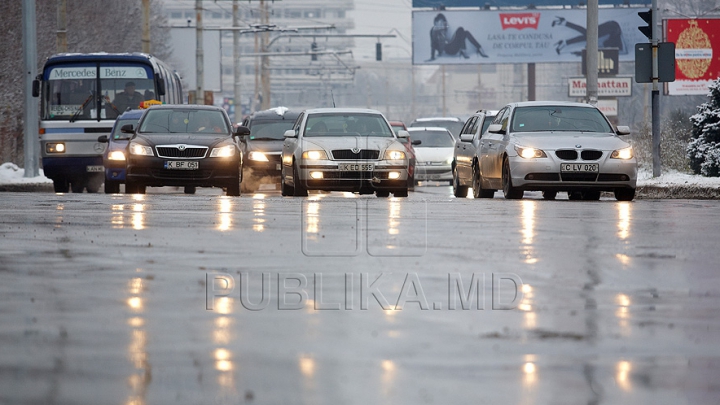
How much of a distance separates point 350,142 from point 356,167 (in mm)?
427

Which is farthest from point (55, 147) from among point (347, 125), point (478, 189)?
point (478, 189)

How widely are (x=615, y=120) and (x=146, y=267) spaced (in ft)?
169

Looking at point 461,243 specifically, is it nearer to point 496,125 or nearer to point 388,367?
point 388,367

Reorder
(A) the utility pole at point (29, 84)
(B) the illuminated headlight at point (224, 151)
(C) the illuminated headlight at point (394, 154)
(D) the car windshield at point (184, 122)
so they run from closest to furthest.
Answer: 1. (C) the illuminated headlight at point (394, 154)
2. (B) the illuminated headlight at point (224, 151)
3. (D) the car windshield at point (184, 122)
4. (A) the utility pole at point (29, 84)

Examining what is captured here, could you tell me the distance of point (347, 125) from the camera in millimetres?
21812

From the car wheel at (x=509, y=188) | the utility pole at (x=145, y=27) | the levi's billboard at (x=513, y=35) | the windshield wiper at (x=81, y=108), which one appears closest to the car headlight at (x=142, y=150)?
the car wheel at (x=509, y=188)

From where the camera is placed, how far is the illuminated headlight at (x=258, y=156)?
2723 cm

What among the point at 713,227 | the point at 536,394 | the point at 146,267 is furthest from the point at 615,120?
the point at 536,394

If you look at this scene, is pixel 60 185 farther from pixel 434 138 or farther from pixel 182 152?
pixel 434 138

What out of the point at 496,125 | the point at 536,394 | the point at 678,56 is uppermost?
the point at 678,56

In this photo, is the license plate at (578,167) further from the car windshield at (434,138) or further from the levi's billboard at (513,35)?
the levi's billboard at (513,35)

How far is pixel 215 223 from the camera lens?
44.8 ft

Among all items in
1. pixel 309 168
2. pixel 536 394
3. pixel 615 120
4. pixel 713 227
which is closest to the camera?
pixel 536 394

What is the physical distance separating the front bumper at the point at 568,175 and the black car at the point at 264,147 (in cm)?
863
